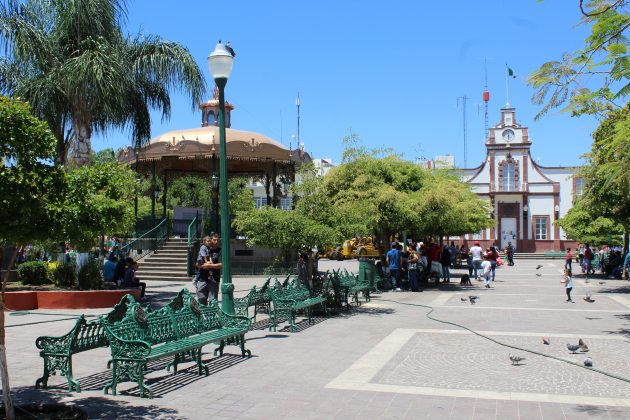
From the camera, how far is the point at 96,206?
5637 mm

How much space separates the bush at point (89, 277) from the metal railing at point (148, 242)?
1047 centimetres

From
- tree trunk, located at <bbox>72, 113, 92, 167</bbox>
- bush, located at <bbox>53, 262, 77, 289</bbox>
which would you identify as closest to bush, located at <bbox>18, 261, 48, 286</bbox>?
bush, located at <bbox>53, 262, 77, 289</bbox>

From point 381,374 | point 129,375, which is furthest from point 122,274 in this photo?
point 381,374

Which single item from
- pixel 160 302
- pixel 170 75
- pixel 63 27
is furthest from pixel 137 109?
pixel 160 302

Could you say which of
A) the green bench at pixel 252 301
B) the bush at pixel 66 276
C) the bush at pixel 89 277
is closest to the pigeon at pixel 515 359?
the green bench at pixel 252 301

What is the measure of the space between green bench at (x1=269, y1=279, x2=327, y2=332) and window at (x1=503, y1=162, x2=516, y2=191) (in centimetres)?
4413

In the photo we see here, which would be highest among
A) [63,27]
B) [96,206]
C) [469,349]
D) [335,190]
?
[63,27]

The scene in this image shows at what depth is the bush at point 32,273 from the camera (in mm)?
16953

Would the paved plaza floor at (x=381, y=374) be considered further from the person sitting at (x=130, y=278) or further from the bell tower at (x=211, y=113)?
the bell tower at (x=211, y=113)

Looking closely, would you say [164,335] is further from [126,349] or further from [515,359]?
[515,359]

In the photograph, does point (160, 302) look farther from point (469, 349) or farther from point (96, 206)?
point (96, 206)

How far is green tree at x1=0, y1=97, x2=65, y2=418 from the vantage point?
16.5ft

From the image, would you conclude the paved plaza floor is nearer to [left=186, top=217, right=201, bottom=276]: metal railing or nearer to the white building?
[left=186, top=217, right=201, bottom=276]: metal railing

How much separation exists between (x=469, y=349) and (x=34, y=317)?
949 centimetres
